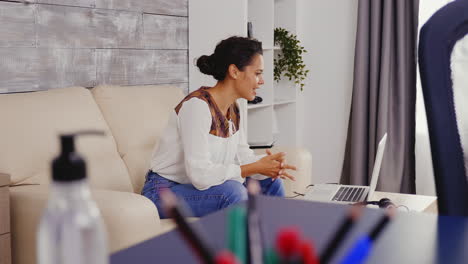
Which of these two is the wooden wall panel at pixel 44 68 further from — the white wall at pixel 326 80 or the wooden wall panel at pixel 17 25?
the white wall at pixel 326 80

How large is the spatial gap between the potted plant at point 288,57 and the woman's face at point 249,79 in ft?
5.70

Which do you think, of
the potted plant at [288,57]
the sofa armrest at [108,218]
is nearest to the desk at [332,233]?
the sofa armrest at [108,218]

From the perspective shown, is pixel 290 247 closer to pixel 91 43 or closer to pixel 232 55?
pixel 232 55

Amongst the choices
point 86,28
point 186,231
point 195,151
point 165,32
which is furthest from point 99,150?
point 186,231

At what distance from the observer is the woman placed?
7.48ft

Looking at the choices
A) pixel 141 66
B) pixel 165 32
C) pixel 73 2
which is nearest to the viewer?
pixel 73 2

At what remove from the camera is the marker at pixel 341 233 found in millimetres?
504

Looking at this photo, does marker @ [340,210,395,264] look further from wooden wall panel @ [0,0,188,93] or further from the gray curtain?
the gray curtain

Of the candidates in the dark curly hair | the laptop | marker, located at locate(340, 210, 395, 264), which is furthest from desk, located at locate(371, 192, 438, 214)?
marker, located at locate(340, 210, 395, 264)

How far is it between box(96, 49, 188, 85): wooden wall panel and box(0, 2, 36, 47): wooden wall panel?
40cm

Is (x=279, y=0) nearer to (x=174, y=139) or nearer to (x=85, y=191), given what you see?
(x=174, y=139)

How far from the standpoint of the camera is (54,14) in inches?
103

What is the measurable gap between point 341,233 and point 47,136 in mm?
1825

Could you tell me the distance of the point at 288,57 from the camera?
4371mm
